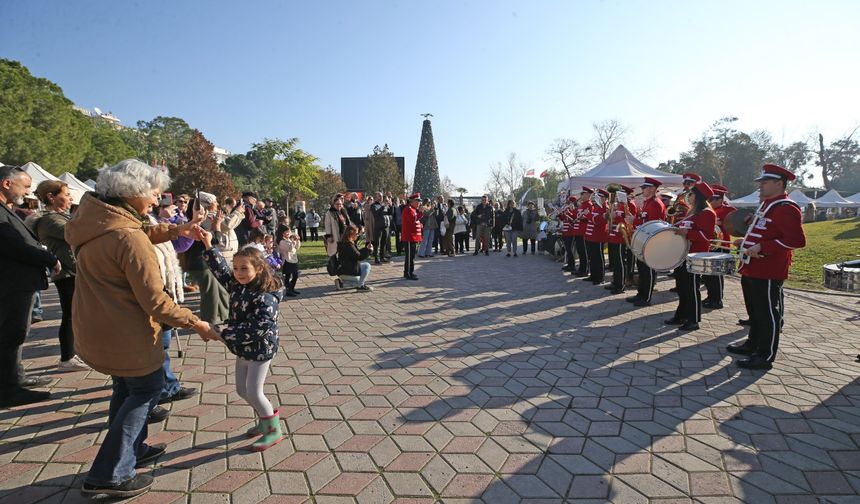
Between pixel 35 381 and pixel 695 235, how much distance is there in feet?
25.7

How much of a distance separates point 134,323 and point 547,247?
13646 mm

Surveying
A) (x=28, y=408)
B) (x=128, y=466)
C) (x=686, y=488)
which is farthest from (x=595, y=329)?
(x=28, y=408)

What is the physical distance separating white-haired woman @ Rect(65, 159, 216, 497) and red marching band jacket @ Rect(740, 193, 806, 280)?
210 inches

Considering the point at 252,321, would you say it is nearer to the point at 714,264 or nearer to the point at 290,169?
the point at 714,264

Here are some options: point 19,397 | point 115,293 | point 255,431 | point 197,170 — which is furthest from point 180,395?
point 197,170

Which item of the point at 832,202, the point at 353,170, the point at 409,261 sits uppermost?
the point at 353,170

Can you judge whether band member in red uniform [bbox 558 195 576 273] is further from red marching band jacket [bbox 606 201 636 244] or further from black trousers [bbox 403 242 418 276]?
black trousers [bbox 403 242 418 276]

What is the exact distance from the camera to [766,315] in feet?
15.1

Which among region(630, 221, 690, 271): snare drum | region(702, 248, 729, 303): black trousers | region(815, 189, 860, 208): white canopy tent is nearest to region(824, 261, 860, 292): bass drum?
region(630, 221, 690, 271): snare drum

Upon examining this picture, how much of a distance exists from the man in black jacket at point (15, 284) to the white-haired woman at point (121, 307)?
1844 millimetres

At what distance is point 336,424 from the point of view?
3453mm

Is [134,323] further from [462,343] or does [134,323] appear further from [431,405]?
[462,343]

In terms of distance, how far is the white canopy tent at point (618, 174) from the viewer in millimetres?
12734

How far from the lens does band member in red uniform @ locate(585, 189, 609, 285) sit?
29.8ft
